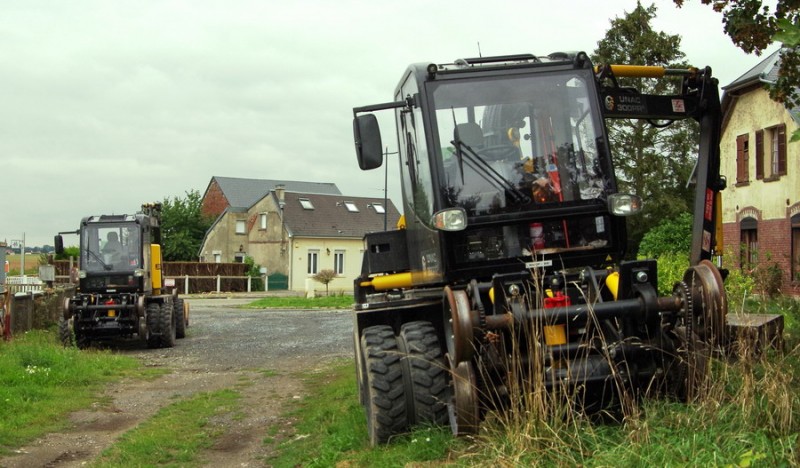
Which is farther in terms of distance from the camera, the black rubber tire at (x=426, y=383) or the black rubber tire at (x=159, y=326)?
the black rubber tire at (x=159, y=326)

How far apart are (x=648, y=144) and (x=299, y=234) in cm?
2449

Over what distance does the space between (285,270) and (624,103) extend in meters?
50.2

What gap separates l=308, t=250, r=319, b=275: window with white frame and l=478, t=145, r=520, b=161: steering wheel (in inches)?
2015

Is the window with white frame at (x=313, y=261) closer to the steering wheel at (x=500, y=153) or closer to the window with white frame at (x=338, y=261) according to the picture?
the window with white frame at (x=338, y=261)

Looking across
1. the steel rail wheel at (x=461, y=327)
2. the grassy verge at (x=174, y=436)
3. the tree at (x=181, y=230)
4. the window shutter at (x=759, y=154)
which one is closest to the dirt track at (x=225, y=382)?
the grassy verge at (x=174, y=436)

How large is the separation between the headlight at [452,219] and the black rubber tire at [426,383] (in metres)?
0.86

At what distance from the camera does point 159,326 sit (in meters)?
20.0

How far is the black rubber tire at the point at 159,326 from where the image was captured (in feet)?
65.5

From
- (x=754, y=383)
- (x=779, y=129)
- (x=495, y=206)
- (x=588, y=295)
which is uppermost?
(x=779, y=129)

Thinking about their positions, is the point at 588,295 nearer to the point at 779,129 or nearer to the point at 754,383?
the point at 754,383

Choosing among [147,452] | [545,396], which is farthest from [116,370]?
[545,396]

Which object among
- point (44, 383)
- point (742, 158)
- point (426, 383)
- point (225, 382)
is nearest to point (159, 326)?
point (225, 382)

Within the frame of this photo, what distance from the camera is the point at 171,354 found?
743 inches

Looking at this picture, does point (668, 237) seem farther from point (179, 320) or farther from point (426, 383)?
point (426, 383)
